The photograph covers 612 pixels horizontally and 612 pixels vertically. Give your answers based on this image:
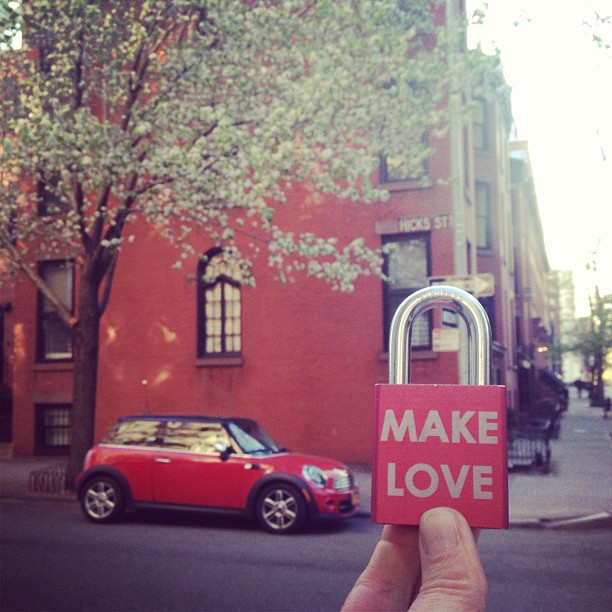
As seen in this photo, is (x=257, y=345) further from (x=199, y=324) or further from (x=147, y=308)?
(x=147, y=308)

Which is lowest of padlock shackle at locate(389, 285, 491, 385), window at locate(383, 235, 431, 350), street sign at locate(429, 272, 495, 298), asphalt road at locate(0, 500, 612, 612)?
asphalt road at locate(0, 500, 612, 612)

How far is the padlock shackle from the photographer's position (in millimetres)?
1556

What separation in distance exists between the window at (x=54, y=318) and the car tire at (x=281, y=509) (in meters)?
13.0

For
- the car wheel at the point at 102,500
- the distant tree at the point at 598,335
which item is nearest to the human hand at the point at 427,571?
the car wheel at the point at 102,500

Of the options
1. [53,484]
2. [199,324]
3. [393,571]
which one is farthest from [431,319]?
[393,571]

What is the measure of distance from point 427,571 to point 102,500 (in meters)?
11.9

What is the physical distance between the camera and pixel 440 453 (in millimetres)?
1446

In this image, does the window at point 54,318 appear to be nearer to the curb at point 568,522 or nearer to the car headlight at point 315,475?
the car headlight at point 315,475

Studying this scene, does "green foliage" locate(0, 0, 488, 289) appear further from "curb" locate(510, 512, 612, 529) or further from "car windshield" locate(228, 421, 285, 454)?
"curb" locate(510, 512, 612, 529)

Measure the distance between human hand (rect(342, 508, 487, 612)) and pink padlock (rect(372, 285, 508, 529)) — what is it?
0.04 metres

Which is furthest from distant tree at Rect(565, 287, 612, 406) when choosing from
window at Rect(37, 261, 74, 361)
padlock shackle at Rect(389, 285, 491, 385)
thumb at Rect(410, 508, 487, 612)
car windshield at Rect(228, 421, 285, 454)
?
thumb at Rect(410, 508, 487, 612)

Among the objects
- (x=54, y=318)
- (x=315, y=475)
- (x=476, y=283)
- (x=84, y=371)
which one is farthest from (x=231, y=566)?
(x=54, y=318)

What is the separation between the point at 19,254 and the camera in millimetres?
15562

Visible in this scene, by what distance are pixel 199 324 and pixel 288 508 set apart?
10.4m
